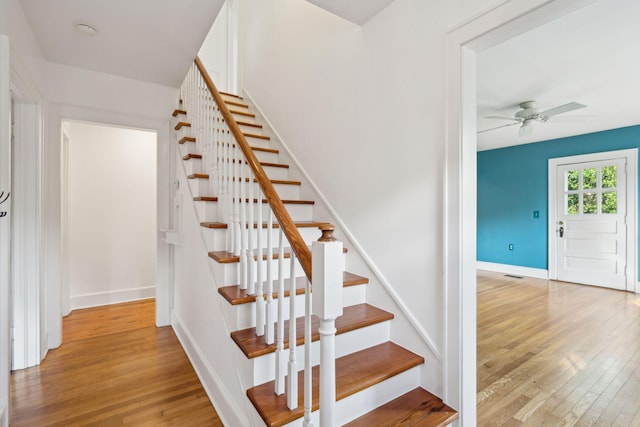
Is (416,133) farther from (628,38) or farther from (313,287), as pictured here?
(628,38)

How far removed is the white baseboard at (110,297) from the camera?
354 cm

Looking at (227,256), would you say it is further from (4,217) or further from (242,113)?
(242,113)

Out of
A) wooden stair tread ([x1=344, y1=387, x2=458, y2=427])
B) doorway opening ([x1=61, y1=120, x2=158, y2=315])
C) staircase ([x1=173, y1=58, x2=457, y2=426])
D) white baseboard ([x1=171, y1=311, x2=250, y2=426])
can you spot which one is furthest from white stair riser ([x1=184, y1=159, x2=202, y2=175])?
wooden stair tread ([x1=344, y1=387, x2=458, y2=427])

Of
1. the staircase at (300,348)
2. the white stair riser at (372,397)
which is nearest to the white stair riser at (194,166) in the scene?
the staircase at (300,348)

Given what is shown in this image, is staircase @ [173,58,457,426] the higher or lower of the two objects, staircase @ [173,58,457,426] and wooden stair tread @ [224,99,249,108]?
the lower

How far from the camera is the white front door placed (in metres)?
4.46

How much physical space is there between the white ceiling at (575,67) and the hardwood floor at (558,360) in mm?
2358

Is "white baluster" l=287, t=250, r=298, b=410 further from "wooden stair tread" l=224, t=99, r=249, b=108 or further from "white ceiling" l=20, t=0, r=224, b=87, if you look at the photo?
"wooden stair tread" l=224, t=99, r=249, b=108

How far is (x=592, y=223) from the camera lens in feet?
15.5

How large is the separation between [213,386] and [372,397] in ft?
3.34

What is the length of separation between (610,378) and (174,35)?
4013 millimetres

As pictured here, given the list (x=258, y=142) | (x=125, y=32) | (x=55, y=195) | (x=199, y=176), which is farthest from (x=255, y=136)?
(x=55, y=195)

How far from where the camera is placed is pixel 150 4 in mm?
1874

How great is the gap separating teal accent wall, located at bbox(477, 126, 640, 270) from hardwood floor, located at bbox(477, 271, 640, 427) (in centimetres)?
152
